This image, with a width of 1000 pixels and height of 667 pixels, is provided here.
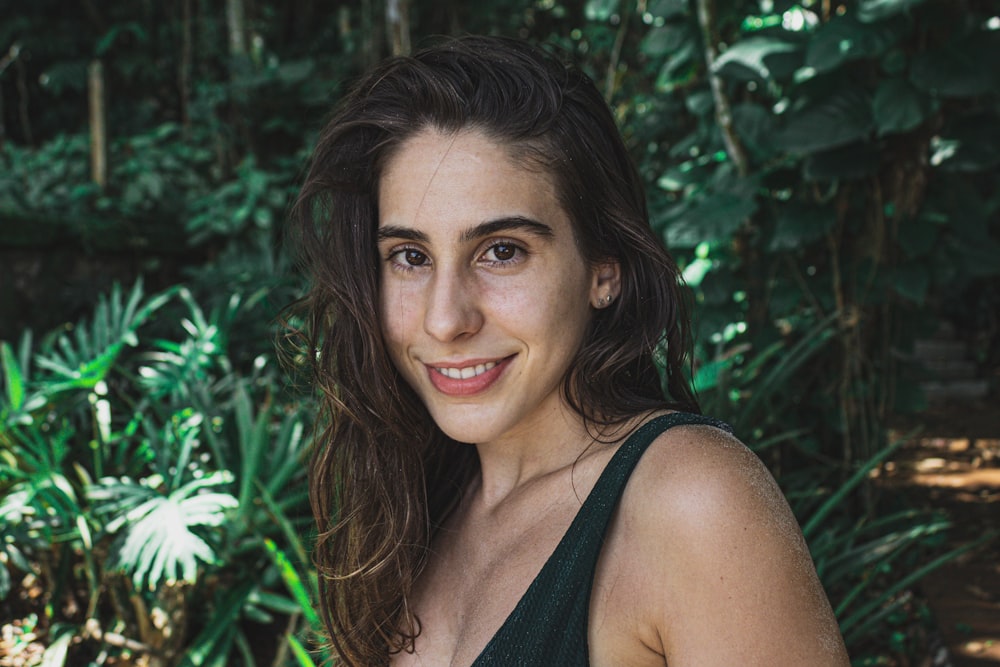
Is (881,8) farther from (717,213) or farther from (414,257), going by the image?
(414,257)

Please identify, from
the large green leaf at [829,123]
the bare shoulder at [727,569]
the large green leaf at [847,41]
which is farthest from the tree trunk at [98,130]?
the bare shoulder at [727,569]

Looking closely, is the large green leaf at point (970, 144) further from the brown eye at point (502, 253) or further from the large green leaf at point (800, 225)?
the brown eye at point (502, 253)

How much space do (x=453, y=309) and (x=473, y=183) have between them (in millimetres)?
175

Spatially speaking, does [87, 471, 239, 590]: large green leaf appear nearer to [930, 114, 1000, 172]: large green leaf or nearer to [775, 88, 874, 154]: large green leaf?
[775, 88, 874, 154]: large green leaf

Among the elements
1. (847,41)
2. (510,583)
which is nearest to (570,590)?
(510,583)

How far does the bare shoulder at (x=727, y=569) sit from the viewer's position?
39.7 inches

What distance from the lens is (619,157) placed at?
1.42 meters

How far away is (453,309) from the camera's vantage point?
1288 millimetres

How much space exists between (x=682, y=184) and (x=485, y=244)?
206 cm

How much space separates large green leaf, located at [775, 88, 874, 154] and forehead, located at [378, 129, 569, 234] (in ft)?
5.00

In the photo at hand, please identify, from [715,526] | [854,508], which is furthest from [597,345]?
[854,508]

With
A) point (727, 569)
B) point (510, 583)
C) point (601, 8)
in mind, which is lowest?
point (510, 583)

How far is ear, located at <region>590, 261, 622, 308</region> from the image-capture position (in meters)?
1.41

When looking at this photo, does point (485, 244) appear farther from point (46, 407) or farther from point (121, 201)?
point (121, 201)
